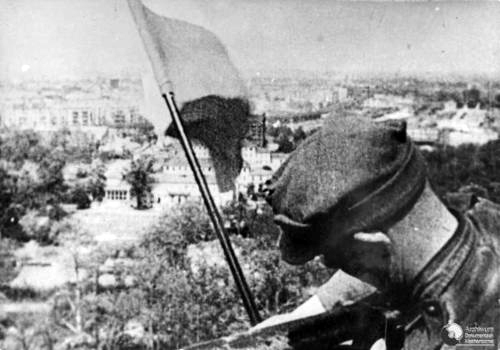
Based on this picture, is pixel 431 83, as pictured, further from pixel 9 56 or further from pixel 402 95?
pixel 9 56

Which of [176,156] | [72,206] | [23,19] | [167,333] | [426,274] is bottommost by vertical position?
[167,333]

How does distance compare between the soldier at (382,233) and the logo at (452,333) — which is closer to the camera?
the soldier at (382,233)

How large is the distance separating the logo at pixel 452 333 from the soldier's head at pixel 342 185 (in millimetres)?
562

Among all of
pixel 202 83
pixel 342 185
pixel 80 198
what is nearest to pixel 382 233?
pixel 342 185

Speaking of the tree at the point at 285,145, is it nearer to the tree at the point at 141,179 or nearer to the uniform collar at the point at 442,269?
the tree at the point at 141,179

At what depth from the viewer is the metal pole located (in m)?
3.44

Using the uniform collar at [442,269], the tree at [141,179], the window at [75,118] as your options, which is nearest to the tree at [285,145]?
the tree at [141,179]

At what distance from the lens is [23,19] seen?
336cm

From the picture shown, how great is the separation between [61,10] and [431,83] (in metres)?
1.73

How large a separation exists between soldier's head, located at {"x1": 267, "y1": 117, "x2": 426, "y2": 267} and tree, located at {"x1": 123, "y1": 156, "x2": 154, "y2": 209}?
0.56 meters

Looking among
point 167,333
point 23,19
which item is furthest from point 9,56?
point 167,333

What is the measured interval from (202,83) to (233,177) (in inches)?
17.9

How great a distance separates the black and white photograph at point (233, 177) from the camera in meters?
3.39

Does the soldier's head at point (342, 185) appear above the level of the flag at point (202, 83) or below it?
below
